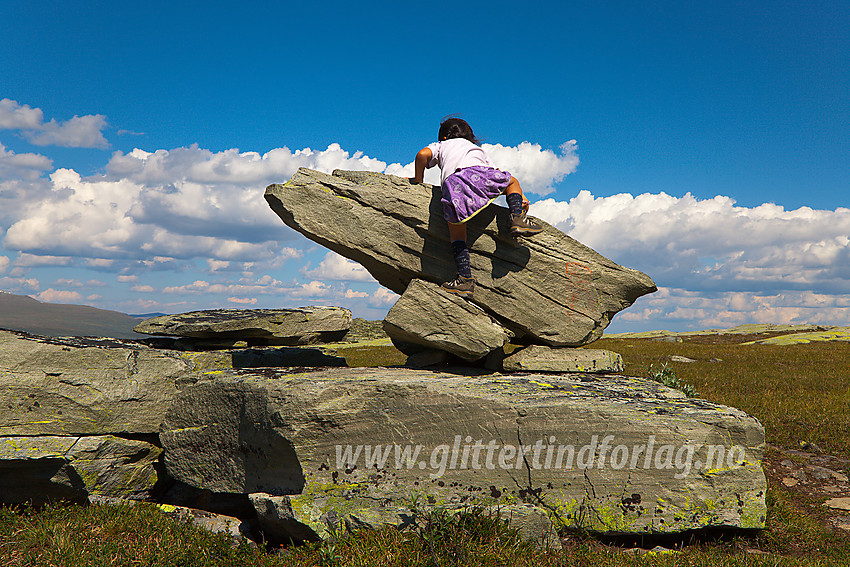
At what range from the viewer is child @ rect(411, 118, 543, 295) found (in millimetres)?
10961

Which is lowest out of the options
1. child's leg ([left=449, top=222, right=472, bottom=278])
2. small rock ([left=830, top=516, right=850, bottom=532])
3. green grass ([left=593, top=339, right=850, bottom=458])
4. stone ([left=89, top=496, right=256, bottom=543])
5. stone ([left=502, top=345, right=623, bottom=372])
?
stone ([left=89, top=496, right=256, bottom=543])

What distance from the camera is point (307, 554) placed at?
7.84 m

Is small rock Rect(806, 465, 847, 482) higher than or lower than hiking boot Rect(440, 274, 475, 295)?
lower

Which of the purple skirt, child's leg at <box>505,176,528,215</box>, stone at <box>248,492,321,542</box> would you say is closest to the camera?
stone at <box>248,492,321,542</box>

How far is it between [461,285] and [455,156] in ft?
9.94

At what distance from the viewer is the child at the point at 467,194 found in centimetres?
1096

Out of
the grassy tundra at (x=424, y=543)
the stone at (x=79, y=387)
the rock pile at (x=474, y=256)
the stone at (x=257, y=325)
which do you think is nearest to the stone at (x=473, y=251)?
the rock pile at (x=474, y=256)

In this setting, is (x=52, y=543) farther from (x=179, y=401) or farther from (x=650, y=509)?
(x=650, y=509)

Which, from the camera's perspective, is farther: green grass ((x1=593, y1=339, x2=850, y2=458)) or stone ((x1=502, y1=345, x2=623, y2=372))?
green grass ((x1=593, y1=339, x2=850, y2=458))

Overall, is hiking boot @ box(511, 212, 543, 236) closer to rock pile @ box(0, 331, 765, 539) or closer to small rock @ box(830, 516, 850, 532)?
rock pile @ box(0, 331, 765, 539)

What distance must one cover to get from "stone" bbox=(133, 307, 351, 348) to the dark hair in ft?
20.6

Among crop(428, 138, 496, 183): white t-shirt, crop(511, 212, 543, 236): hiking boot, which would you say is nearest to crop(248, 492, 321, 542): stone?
crop(511, 212, 543, 236): hiking boot

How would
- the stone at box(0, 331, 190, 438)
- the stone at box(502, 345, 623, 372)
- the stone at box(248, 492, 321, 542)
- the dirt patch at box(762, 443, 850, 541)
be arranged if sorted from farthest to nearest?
1. the stone at box(502, 345, 623, 372)
2. the dirt patch at box(762, 443, 850, 541)
3. the stone at box(0, 331, 190, 438)
4. the stone at box(248, 492, 321, 542)

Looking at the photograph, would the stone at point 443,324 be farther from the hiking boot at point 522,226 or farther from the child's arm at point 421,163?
the child's arm at point 421,163
